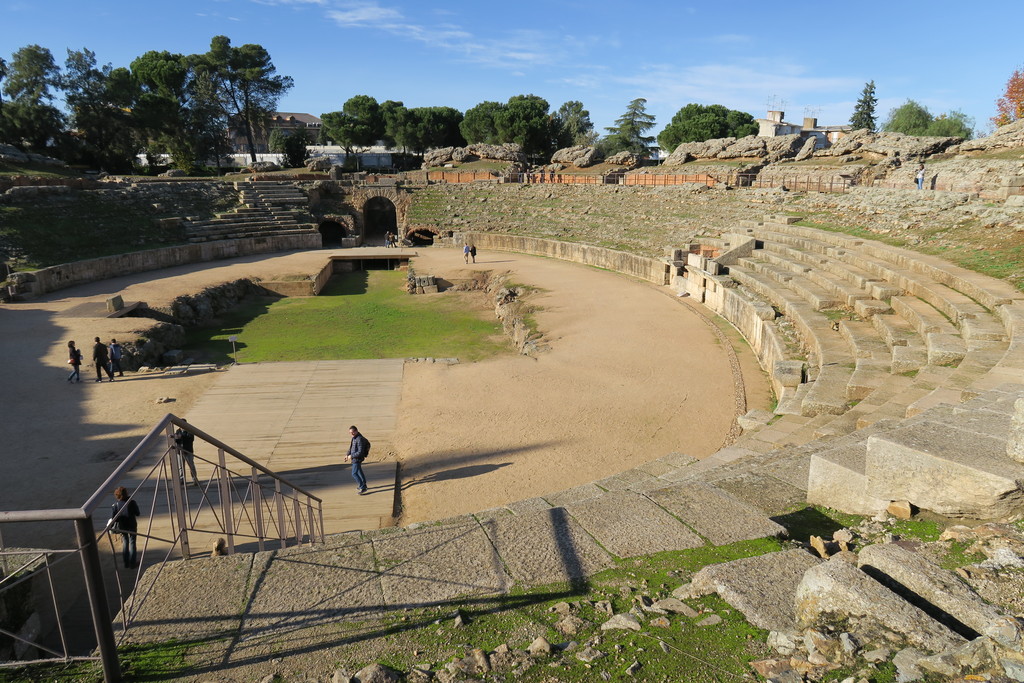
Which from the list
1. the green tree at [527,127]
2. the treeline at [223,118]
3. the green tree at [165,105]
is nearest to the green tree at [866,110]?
the treeline at [223,118]

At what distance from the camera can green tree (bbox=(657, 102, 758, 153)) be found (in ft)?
193

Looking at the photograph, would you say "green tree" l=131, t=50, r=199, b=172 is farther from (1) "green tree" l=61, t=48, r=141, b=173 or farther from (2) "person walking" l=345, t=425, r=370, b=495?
(2) "person walking" l=345, t=425, r=370, b=495

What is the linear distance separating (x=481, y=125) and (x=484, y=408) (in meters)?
54.4

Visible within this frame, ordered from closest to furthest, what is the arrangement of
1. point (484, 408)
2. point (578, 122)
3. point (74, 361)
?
point (484, 408) < point (74, 361) < point (578, 122)

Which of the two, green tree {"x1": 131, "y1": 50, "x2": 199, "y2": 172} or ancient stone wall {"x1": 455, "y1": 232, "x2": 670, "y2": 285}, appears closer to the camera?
ancient stone wall {"x1": 455, "y1": 232, "x2": 670, "y2": 285}

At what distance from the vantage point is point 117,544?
8.02 meters

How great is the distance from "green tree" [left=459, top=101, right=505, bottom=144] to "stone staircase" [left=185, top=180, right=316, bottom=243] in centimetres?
2743

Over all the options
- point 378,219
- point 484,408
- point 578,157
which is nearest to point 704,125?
point 578,157

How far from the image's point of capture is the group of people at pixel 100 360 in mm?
14289

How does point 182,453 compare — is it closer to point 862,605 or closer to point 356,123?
point 862,605

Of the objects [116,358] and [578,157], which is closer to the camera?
[116,358]

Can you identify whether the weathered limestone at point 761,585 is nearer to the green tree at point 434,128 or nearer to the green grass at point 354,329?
the green grass at point 354,329

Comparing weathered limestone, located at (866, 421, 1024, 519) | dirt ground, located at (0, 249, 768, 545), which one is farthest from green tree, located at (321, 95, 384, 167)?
weathered limestone, located at (866, 421, 1024, 519)

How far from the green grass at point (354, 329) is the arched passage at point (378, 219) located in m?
17.1
